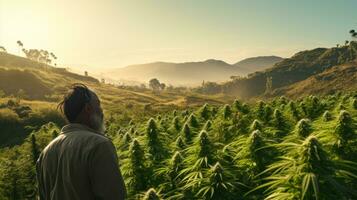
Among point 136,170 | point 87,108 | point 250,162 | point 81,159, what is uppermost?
point 87,108

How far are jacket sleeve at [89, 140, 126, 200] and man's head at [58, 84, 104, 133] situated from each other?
72cm

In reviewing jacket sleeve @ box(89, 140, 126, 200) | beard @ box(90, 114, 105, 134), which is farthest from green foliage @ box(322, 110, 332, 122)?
jacket sleeve @ box(89, 140, 126, 200)

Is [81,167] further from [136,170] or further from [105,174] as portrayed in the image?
[136,170]

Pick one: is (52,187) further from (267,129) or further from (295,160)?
(267,129)

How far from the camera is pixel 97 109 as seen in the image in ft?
20.9

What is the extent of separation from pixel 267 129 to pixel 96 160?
12.6 meters

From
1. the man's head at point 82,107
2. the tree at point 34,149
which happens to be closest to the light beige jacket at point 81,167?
the man's head at point 82,107

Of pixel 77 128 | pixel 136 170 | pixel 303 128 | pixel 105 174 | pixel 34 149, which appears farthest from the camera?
pixel 34 149

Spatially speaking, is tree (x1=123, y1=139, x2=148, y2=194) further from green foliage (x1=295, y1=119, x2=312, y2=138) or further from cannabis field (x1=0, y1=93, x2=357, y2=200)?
green foliage (x1=295, y1=119, x2=312, y2=138)

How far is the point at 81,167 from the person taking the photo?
5.77 m

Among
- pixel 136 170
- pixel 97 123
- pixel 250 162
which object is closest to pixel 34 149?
pixel 136 170

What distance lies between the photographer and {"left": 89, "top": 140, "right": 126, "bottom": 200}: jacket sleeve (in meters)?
5.54

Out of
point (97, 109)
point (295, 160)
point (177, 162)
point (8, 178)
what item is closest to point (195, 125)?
point (177, 162)

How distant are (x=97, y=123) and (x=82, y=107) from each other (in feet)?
1.07
